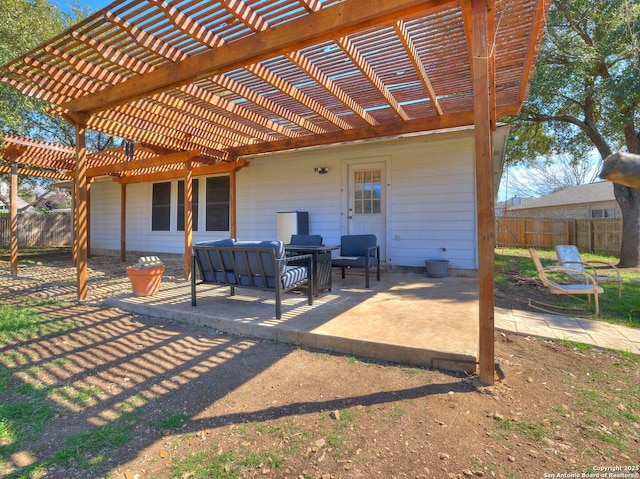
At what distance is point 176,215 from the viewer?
9930 millimetres

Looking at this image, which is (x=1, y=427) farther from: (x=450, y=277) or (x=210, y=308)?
(x=450, y=277)

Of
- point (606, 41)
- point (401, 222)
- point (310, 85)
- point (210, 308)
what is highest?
point (606, 41)

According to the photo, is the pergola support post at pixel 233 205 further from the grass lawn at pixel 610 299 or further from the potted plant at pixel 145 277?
the grass lawn at pixel 610 299

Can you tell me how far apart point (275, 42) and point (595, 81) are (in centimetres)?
1006

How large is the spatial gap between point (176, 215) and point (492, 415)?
9.71m

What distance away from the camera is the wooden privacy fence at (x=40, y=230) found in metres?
16.4

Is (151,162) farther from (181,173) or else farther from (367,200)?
(367,200)

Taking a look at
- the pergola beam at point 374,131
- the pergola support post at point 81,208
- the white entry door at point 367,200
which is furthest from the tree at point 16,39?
the white entry door at point 367,200

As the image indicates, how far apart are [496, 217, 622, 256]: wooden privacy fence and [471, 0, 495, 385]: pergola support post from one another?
29.2ft

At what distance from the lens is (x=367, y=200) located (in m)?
7.18

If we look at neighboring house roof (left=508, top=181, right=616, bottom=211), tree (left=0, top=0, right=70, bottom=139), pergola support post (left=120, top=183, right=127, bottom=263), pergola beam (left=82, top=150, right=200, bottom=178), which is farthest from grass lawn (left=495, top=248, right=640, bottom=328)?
neighboring house roof (left=508, top=181, right=616, bottom=211)

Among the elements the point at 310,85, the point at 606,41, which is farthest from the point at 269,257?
the point at 606,41

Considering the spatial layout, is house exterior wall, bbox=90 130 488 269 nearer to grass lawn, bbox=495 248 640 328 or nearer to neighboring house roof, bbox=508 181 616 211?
grass lawn, bbox=495 248 640 328

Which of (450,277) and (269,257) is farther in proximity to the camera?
(450,277)
